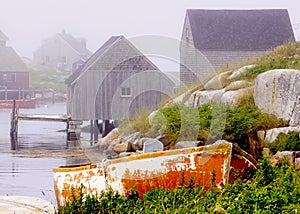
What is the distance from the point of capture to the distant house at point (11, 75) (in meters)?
39.5

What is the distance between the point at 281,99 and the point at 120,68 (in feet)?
40.9

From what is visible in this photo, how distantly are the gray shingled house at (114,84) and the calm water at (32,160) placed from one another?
1598 mm

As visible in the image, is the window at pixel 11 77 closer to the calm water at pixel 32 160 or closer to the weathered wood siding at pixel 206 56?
the calm water at pixel 32 160

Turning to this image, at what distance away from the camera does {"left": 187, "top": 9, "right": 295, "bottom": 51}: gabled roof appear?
23.5m

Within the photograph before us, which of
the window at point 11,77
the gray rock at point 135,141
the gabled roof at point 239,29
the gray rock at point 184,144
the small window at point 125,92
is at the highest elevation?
the gabled roof at point 239,29

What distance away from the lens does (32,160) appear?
17.2 m

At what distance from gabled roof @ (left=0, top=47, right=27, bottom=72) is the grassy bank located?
1371 inches

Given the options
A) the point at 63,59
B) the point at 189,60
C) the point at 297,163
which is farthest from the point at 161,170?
the point at 63,59

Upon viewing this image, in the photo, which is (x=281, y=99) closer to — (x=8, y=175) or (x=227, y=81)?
(x=227, y=81)

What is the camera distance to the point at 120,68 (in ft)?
73.2

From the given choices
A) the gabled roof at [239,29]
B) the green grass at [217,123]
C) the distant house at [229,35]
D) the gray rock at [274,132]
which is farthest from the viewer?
the gabled roof at [239,29]

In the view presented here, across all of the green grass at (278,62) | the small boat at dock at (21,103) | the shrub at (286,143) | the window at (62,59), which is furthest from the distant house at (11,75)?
the shrub at (286,143)

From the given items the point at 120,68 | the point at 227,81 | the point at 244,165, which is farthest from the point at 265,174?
Answer: the point at 120,68

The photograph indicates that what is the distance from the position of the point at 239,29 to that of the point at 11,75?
19563 millimetres
